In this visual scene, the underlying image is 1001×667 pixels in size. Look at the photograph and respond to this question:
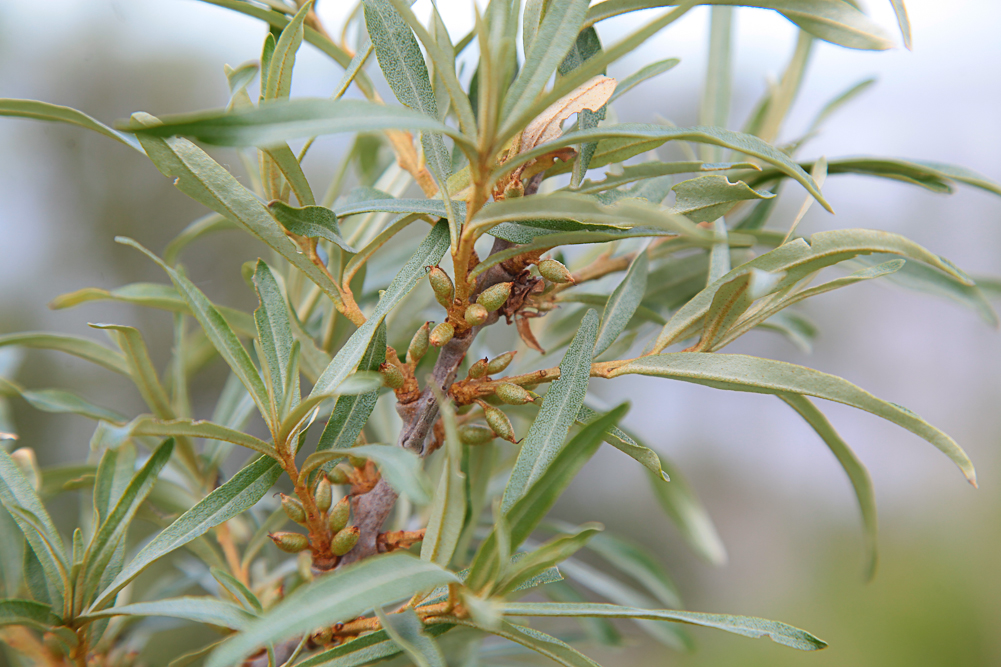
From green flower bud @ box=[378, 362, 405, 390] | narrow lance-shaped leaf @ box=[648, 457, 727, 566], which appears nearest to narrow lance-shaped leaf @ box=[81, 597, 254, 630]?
green flower bud @ box=[378, 362, 405, 390]

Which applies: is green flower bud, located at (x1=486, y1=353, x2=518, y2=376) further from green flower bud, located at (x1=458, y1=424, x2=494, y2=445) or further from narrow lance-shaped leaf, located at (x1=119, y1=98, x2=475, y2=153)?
narrow lance-shaped leaf, located at (x1=119, y1=98, x2=475, y2=153)

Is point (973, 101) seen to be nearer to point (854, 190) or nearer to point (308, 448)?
point (854, 190)

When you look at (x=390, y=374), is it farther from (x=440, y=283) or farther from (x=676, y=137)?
(x=676, y=137)

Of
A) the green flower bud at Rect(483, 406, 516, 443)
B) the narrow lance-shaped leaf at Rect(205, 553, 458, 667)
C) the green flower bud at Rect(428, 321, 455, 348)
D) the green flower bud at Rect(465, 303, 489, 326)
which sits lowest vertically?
the narrow lance-shaped leaf at Rect(205, 553, 458, 667)

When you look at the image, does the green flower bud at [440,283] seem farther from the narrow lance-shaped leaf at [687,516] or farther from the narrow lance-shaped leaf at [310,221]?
the narrow lance-shaped leaf at [687,516]

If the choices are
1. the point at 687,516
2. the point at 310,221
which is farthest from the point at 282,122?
the point at 687,516

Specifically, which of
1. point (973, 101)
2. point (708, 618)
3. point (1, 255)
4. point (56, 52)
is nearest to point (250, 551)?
point (708, 618)
